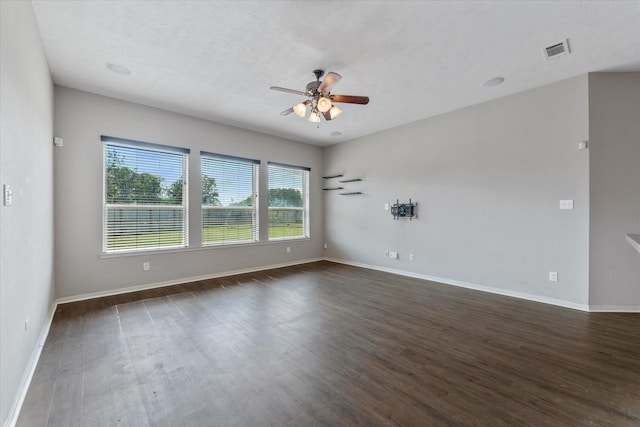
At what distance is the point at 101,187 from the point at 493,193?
233 inches

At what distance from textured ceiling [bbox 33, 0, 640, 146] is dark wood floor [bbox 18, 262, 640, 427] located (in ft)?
9.67

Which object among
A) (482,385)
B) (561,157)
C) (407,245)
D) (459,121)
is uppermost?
(459,121)

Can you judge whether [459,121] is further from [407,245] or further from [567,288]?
[567,288]

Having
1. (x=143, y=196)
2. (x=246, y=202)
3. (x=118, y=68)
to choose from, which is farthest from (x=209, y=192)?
(x=118, y=68)

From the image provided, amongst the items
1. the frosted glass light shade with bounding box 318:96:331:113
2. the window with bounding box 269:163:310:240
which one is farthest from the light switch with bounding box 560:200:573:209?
the window with bounding box 269:163:310:240

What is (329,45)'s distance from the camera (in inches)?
109

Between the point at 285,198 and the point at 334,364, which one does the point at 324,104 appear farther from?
the point at 285,198

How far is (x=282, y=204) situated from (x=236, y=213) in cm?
116

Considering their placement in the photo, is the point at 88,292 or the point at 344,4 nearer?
the point at 344,4

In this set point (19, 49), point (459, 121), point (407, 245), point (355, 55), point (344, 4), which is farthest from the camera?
point (407, 245)

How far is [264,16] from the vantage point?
7.75 ft

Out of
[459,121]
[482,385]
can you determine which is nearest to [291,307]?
[482,385]

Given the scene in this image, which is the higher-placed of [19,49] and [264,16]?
[264,16]

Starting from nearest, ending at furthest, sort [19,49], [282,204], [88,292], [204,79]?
[19,49] → [204,79] → [88,292] → [282,204]
